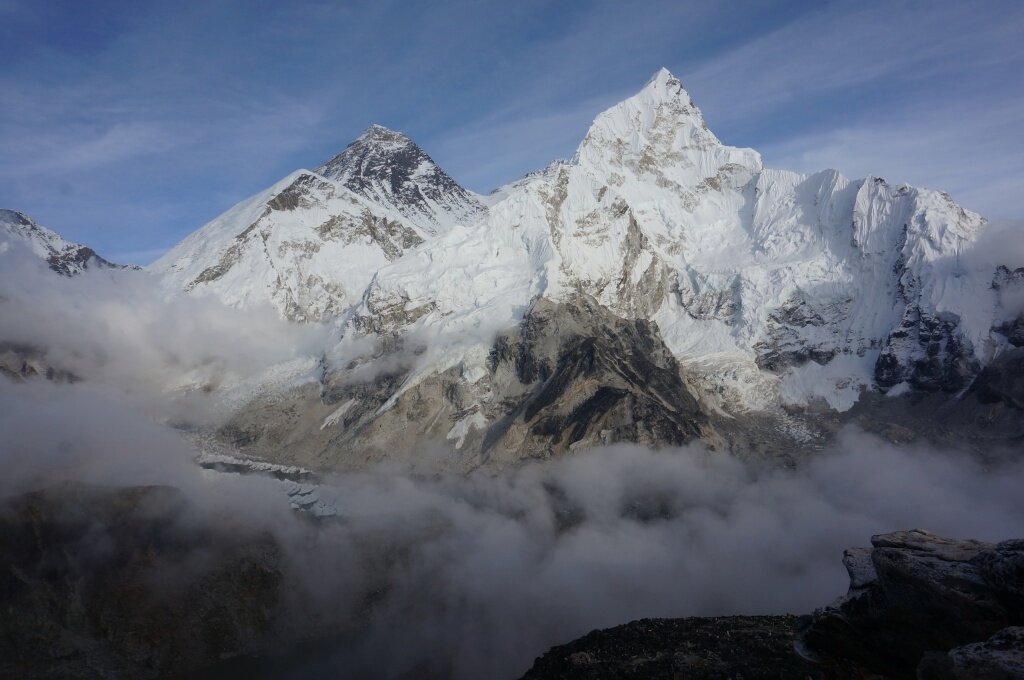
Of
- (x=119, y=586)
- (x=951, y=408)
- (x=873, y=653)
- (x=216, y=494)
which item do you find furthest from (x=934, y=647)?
(x=951, y=408)

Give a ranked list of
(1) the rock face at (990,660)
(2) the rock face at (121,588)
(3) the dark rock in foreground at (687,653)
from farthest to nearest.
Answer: (2) the rock face at (121,588) < (3) the dark rock in foreground at (687,653) < (1) the rock face at (990,660)

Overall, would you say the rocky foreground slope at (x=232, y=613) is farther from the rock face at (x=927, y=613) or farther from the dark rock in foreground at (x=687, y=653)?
the dark rock in foreground at (x=687, y=653)

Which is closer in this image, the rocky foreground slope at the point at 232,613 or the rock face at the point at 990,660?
the rock face at the point at 990,660

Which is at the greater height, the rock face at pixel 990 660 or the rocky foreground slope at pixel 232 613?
the rock face at pixel 990 660

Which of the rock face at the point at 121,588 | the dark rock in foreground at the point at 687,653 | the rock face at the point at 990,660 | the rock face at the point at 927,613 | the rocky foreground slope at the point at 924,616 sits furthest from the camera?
the rock face at the point at 121,588

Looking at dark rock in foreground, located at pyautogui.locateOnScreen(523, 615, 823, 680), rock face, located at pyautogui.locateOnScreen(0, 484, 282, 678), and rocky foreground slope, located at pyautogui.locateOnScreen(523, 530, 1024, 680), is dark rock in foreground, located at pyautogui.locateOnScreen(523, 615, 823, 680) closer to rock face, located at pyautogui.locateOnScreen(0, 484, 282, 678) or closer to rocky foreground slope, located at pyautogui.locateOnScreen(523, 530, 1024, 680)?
rocky foreground slope, located at pyautogui.locateOnScreen(523, 530, 1024, 680)

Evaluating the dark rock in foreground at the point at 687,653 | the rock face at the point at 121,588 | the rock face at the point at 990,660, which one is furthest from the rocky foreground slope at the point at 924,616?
the rock face at the point at 121,588
